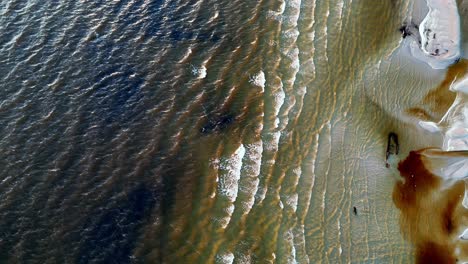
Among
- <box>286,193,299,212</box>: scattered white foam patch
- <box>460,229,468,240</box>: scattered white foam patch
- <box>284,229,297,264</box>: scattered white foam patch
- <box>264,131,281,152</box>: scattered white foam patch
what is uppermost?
<box>264,131,281,152</box>: scattered white foam patch

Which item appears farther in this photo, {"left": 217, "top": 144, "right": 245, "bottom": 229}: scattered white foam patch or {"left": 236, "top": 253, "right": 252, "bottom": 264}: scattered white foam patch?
{"left": 217, "top": 144, "right": 245, "bottom": 229}: scattered white foam patch

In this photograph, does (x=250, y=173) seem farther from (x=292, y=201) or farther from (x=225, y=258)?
(x=225, y=258)

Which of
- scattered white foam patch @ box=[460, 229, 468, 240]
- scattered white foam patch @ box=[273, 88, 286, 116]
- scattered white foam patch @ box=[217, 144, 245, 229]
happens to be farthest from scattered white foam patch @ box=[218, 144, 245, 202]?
scattered white foam patch @ box=[460, 229, 468, 240]

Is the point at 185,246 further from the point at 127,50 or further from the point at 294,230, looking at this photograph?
the point at 127,50

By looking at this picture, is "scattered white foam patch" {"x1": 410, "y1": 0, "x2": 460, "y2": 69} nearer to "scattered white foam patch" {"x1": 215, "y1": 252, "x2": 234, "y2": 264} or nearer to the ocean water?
the ocean water

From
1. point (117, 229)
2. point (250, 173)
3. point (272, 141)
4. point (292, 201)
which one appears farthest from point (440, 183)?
point (117, 229)

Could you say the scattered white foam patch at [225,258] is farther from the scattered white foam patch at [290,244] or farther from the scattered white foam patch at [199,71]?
the scattered white foam patch at [199,71]
